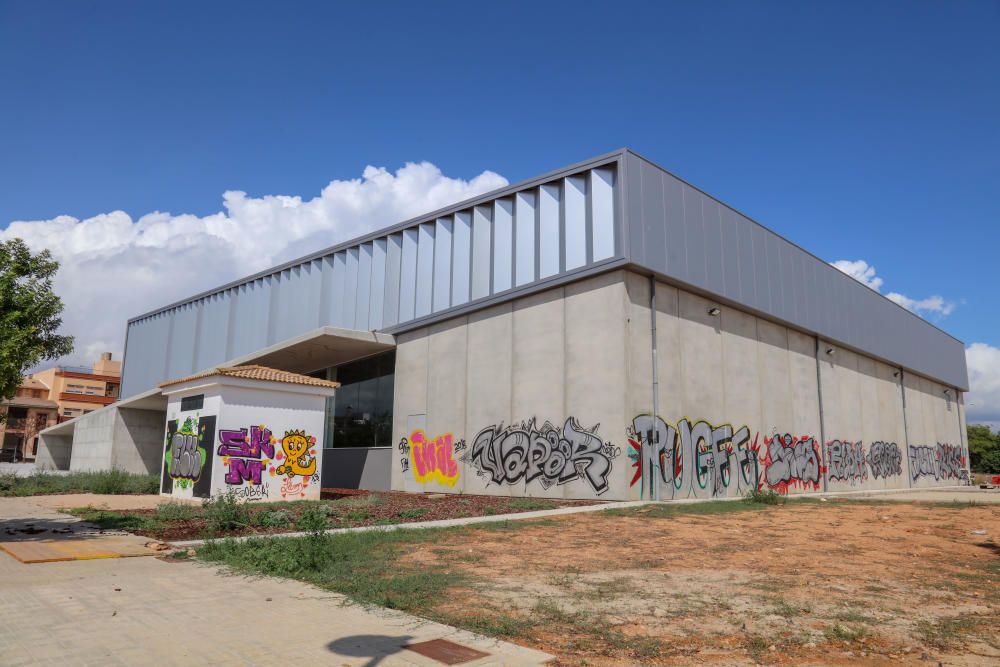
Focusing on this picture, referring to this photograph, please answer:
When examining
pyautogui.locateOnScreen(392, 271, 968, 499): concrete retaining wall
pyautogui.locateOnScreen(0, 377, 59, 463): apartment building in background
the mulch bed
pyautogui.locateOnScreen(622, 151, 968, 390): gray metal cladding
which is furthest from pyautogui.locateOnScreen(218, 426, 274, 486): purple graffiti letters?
pyautogui.locateOnScreen(0, 377, 59, 463): apartment building in background

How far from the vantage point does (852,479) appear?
30625 millimetres

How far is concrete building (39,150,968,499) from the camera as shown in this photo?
20328mm

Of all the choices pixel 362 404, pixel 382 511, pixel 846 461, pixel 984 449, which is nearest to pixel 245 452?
pixel 382 511

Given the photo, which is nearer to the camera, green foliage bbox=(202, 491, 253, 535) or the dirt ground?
the dirt ground

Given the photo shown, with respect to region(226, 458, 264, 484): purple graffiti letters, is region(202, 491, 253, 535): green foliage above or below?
below

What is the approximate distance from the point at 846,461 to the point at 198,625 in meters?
30.4

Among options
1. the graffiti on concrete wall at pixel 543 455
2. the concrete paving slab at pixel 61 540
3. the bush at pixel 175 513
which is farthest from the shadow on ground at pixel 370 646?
the graffiti on concrete wall at pixel 543 455

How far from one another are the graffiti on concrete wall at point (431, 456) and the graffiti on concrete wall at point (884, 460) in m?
21.0

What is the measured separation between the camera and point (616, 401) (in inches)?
768

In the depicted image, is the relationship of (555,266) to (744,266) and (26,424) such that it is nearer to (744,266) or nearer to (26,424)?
(744,266)

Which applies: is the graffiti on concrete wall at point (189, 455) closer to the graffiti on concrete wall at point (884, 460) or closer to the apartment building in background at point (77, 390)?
the graffiti on concrete wall at point (884, 460)

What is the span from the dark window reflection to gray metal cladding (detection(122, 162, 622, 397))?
1.77 meters

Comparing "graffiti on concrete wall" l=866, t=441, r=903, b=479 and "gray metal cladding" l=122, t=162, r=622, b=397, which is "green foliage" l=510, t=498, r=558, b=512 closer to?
"gray metal cladding" l=122, t=162, r=622, b=397

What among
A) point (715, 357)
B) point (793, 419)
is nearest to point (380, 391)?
point (715, 357)
